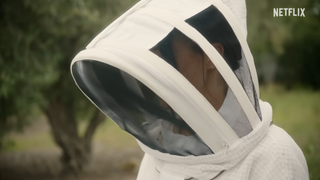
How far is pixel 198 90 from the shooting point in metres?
1.19

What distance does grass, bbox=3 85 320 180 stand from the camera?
23.2 feet

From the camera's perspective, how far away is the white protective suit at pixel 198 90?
1089 millimetres

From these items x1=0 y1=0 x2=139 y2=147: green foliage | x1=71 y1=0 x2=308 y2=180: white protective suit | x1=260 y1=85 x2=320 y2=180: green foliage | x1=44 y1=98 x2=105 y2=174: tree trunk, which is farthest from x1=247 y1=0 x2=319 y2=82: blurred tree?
x1=71 y1=0 x2=308 y2=180: white protective suit

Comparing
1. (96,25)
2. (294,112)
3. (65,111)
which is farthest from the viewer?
(294,112)

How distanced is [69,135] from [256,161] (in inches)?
266

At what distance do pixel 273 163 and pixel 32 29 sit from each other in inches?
178

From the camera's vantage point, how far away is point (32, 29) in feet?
16.2

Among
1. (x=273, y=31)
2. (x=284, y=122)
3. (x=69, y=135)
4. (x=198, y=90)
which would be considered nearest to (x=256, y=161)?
(x=198, y=90)

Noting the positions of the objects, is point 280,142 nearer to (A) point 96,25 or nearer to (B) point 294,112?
(A) point 96,25

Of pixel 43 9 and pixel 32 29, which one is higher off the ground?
pixel 43 9

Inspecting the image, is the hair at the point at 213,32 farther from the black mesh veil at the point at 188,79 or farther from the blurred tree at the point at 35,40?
the blurred tree at the point at 35,40

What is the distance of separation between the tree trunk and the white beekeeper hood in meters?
6.29

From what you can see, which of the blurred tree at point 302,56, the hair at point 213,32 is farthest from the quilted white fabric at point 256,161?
the blurred tree at point 302,56

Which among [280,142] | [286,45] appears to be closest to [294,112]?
[286,45]
